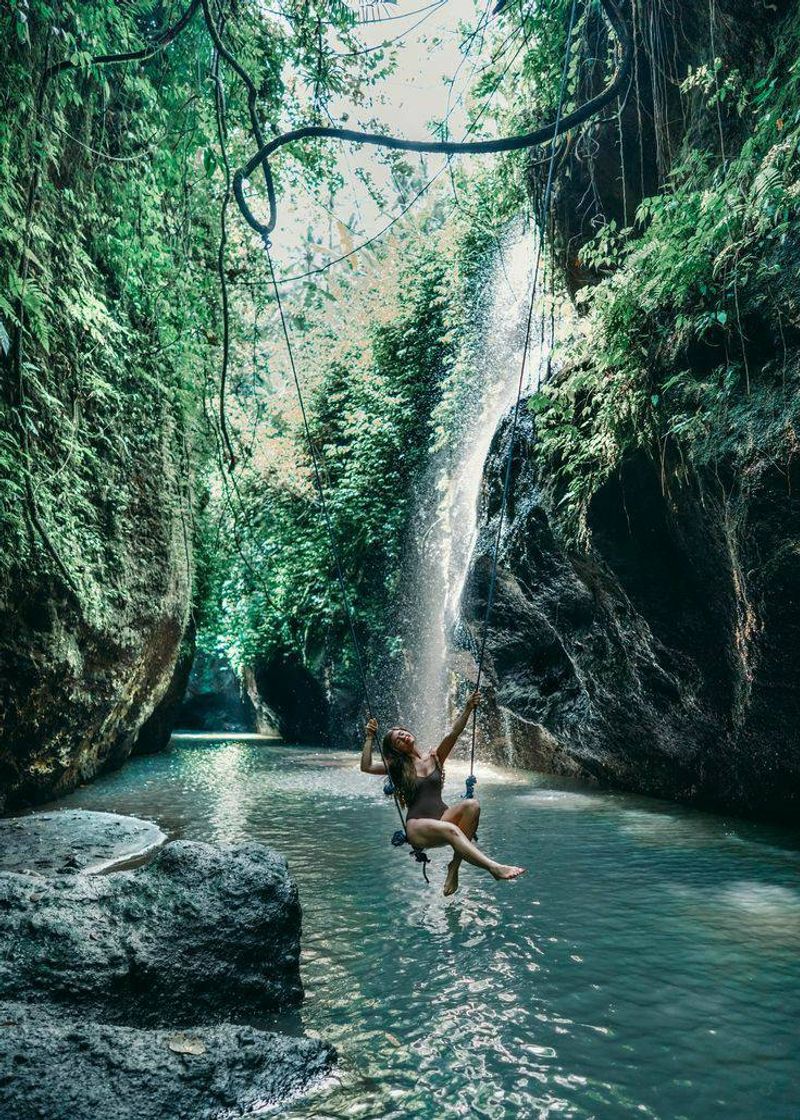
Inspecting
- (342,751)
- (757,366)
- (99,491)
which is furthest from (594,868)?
(342,751)

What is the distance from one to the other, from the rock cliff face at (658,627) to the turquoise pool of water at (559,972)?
101 centimetres

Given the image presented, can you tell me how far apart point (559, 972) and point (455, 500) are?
38.4 feet

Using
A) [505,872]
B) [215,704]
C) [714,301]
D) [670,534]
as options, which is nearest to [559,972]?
[505,872]

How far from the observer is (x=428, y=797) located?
508cm

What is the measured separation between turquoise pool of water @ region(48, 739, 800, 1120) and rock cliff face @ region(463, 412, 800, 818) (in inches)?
39.6

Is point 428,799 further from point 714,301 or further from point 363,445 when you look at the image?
point 363,445

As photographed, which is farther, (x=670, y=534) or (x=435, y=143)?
(x=670, y=534)

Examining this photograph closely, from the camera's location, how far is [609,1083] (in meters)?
2.58

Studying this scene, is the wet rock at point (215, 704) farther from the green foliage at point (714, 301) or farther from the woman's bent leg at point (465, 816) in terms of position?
the woman's bent leg at point (465, 816)

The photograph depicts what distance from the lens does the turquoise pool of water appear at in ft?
8.32

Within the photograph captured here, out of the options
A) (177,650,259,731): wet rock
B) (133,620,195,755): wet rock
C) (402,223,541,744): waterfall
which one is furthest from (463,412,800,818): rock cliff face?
(177,650,259,731): wet rock

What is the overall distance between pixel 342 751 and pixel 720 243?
14.9 metres

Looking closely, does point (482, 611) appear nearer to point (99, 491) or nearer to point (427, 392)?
point (99, 491)

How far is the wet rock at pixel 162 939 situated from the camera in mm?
2990
